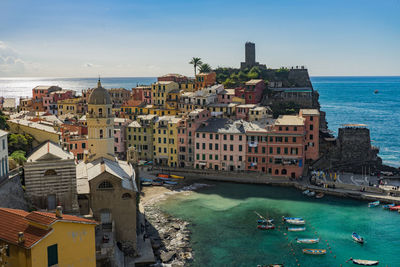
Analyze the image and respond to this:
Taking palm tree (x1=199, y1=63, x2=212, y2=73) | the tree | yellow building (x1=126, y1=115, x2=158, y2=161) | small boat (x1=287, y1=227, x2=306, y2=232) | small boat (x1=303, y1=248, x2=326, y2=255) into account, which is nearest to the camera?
the tree

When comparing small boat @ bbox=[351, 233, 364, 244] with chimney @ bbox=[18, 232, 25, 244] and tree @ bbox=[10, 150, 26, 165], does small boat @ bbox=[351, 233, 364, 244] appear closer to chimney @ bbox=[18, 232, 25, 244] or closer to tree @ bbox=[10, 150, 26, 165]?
tree @ bbox=[10, 150, 26, 165]

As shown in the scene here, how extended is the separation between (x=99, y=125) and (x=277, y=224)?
80.1 ft

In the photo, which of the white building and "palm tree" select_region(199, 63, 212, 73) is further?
"palm tree" select_region(199, 63, 212, 73)

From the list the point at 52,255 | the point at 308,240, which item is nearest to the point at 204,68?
the point at 308,240

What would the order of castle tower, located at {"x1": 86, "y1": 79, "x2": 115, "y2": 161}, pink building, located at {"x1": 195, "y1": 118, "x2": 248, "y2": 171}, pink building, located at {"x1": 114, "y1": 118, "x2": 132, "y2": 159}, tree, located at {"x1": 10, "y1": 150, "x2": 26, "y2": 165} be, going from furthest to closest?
pink building, located at {"x1": 114, "y1": 118, "x2": 132, "y2": 159}, pink building, located at {"x1": 195, "y1": 118, "x2": 248, "y2": 171}, castle tower, located at {"x1": 86, "y1": 79, "x2": 115, "y2": 161}, tree, located at {"x1": 10, "y1": 150, "x2": 26, "y2": 165}

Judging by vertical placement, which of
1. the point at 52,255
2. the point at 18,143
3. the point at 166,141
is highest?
the point at 18,143

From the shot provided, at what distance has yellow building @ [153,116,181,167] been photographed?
2913 inches

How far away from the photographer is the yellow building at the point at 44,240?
23.0 meters

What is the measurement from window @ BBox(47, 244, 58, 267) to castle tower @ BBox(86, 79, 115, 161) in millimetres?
23631

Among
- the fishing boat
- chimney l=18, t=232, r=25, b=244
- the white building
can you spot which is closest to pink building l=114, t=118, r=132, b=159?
the white building

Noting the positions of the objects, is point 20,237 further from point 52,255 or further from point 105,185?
point 105,185

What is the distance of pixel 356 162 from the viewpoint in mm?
73375

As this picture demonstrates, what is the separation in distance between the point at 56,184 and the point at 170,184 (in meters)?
30.0

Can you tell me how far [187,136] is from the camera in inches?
2864
